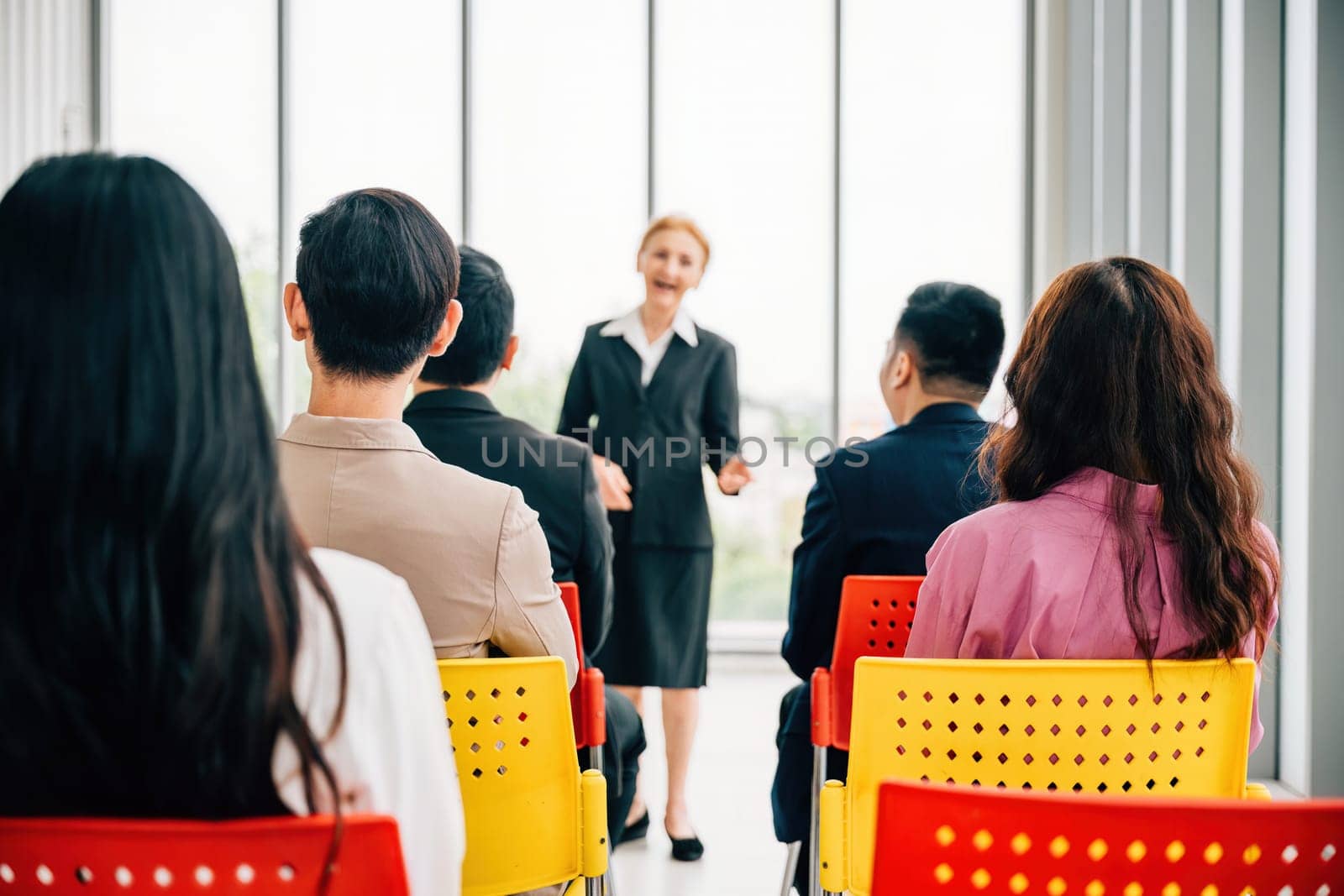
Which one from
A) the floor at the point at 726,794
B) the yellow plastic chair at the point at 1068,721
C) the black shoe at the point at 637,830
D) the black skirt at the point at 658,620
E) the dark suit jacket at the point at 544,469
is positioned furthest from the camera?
the black skirt at the point at 658,620

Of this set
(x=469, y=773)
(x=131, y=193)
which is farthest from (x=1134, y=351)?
(x=131, y=193)

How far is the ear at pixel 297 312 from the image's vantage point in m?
1.35

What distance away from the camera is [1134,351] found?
Answer: 1.24 meters

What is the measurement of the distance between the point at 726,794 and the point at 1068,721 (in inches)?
90.2

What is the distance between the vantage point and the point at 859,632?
176 cm

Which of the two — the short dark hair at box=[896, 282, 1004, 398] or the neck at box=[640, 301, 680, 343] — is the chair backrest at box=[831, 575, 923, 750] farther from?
the neck at box=[640, 301, 680, 343]

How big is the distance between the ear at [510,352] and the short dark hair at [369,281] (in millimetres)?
537

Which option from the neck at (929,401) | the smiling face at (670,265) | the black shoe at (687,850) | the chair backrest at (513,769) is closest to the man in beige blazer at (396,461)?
the chair backrest at (513,769)

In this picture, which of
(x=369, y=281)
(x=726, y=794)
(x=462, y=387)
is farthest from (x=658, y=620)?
(x=369, y=281)

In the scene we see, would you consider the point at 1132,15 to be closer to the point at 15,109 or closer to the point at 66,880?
the point at 66,880

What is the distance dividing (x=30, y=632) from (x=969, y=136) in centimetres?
460

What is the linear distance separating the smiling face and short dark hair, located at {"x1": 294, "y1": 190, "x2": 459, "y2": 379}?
5.56 ft

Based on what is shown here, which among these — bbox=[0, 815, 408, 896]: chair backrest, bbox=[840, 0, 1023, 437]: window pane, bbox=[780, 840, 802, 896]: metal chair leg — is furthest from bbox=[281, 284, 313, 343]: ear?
bbox=[840, 0, 1023, 437]: window pane

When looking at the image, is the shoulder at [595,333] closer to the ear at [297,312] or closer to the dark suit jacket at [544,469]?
the dark suit jacket at [544,469]
